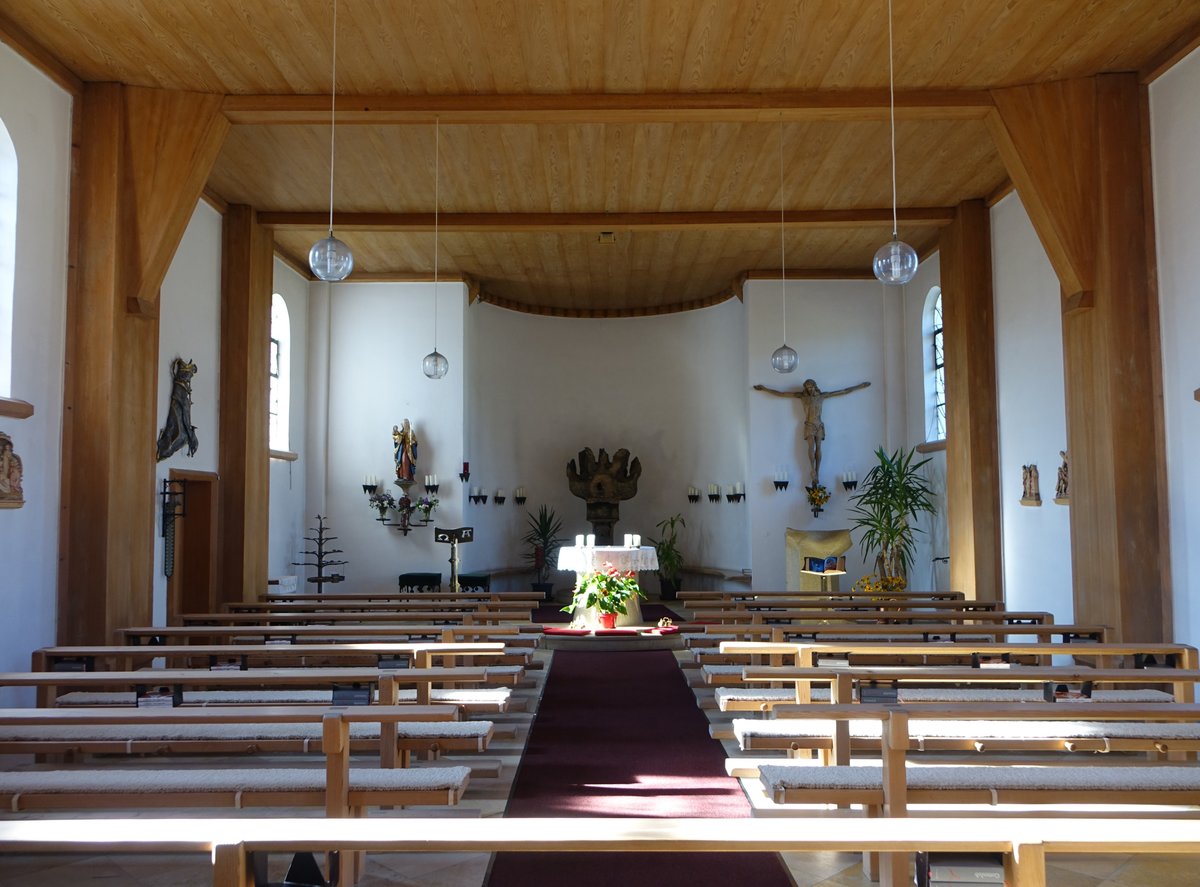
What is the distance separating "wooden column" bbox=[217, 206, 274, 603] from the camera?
8.87 meters

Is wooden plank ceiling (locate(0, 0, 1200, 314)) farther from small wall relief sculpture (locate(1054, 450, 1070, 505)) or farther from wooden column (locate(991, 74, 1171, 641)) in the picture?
small wall relief sculpture (locate(1054, 450, 1070, 505))

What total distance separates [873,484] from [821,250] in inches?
111

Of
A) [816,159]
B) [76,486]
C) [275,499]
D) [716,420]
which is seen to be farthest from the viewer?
[716,420]

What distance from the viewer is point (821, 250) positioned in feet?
37.0

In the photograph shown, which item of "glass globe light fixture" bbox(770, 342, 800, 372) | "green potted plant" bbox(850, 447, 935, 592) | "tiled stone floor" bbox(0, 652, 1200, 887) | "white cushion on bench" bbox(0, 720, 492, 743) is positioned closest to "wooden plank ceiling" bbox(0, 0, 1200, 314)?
"glass globe light fixture" bbox(770, 342, 800, 372)

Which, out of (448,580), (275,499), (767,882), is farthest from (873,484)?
(767,882)

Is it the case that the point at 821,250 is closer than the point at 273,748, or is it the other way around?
the point at 273,748

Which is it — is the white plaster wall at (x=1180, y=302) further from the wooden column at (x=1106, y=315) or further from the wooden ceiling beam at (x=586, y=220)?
the wooden ceiling beam at (x=586, y=220)

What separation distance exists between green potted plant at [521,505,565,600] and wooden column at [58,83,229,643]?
747 centimetres

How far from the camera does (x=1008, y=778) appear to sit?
2.73 m

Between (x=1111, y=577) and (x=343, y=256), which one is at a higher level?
(x=343, y=256)

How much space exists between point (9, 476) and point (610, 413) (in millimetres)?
9892

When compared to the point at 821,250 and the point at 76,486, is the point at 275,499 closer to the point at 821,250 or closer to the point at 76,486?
the point at 76,486

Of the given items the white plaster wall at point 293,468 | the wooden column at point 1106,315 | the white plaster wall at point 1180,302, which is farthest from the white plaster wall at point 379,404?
the white plaster wall at point 1180,302
